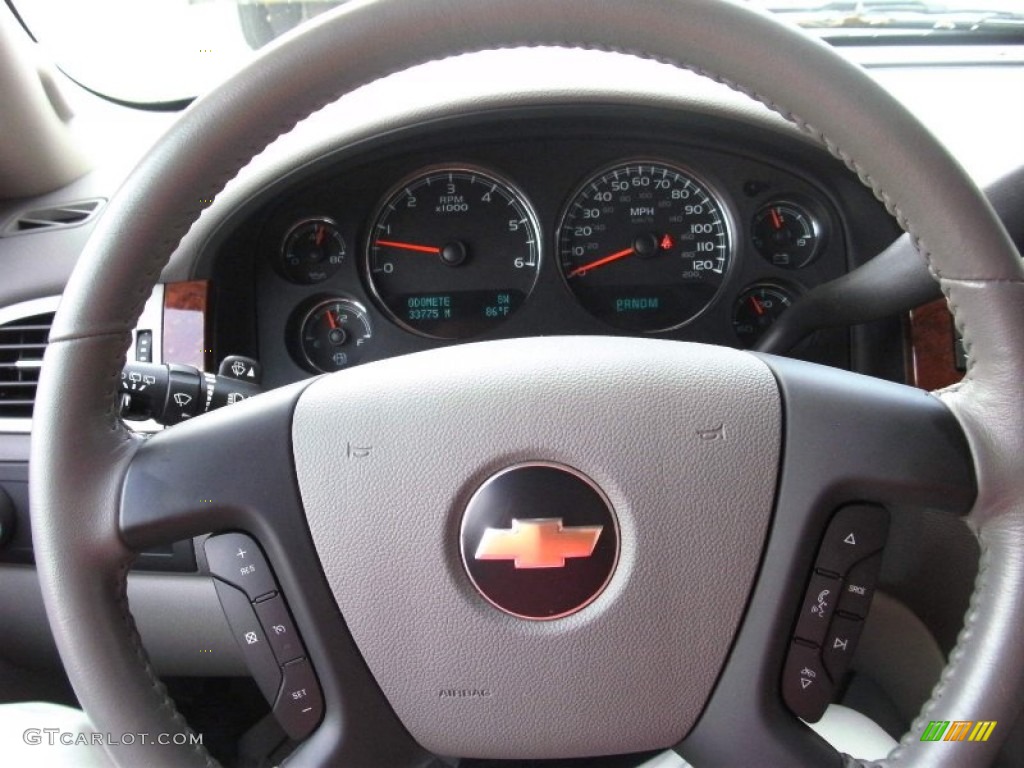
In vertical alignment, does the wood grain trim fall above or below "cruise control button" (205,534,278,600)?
above

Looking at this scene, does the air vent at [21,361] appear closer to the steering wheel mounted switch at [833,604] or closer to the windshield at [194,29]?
the windshield at [194,29]

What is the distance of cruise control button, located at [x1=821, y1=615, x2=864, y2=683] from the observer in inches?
37.5

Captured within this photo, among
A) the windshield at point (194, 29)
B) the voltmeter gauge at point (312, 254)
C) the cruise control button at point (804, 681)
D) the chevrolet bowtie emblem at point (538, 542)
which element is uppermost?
the windshield at point (194, 29)

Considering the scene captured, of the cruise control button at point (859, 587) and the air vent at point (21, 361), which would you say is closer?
the cruise control button at point (859, 587)

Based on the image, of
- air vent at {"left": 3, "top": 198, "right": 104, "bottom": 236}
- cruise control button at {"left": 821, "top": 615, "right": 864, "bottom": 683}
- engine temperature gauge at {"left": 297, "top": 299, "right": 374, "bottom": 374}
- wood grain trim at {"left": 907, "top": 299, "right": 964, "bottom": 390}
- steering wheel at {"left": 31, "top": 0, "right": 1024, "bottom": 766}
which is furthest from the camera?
engine temperature gauge at {"left": 297, "top": 299, "right": 374, "bottom": 374}

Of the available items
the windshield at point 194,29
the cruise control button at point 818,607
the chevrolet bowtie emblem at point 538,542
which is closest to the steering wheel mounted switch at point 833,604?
the cruise control button at point 818,607

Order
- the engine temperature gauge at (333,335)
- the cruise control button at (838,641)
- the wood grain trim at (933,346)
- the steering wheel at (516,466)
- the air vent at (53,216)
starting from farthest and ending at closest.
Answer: the engine temperature gauge at (333,335) → the air vent at (53,216) → the wood grain trim at (933,346) → the cruise control button at (838,641) → the steering wheel at (516,466)

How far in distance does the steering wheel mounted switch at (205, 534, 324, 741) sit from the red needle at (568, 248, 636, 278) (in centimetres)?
106

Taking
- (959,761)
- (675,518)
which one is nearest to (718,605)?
(675,518)

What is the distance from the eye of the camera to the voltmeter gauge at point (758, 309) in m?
1.87

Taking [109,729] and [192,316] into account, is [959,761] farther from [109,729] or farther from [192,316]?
[192,316]

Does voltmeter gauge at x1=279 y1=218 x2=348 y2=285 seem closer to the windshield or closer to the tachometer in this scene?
the tachometer

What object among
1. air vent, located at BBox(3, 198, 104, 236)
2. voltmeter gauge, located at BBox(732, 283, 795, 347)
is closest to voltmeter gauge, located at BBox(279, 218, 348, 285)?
air vent, located at BBox(3, 198, 104, 236)

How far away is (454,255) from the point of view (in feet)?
6.04
